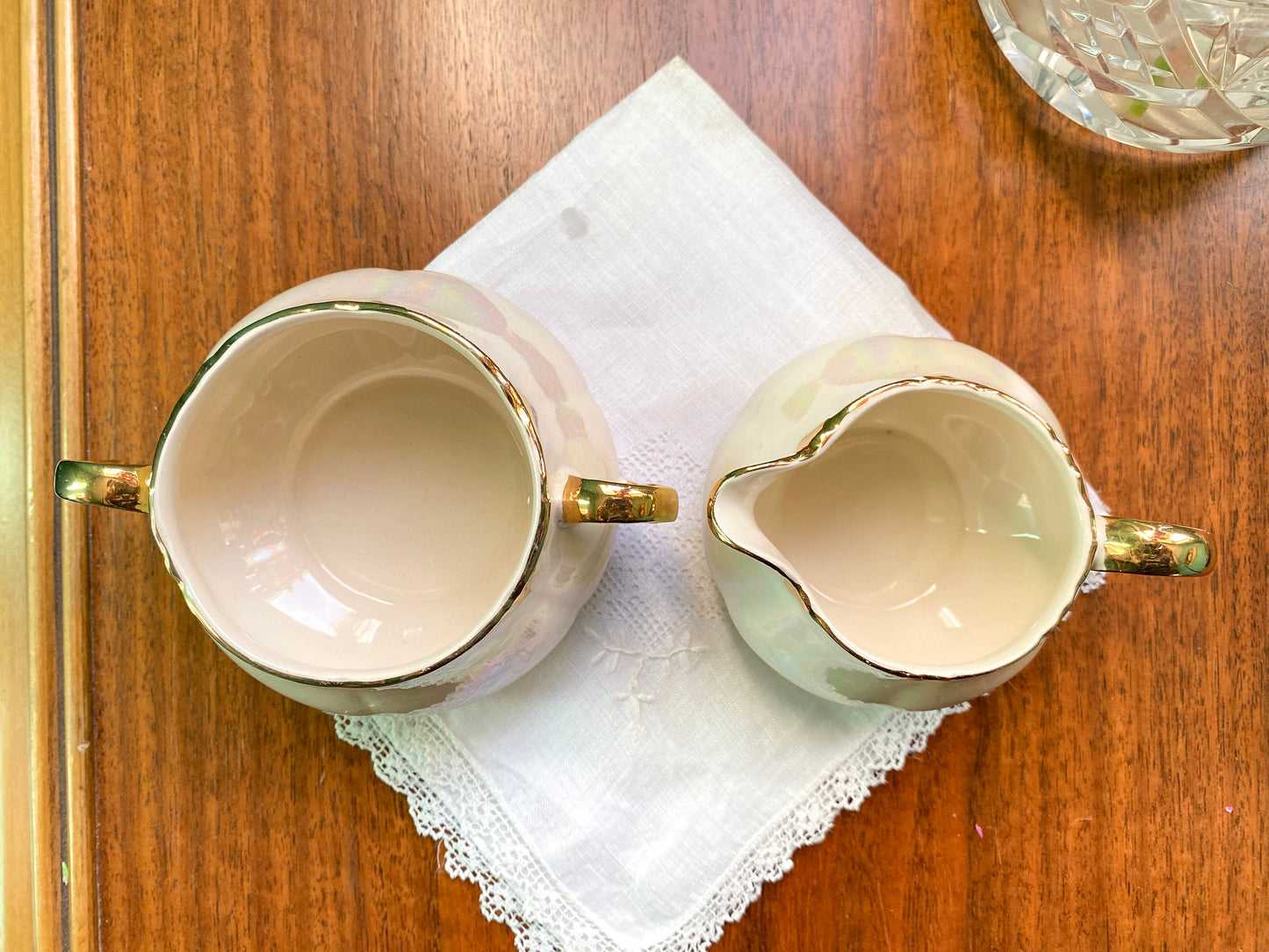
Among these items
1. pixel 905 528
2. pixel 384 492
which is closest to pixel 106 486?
pixel 384 492

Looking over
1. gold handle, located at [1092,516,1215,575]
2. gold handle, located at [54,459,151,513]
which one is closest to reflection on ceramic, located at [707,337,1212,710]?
gold handle, located at [1092,516,1215,575]

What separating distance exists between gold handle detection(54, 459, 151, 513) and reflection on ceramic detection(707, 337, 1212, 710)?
0.27 meters

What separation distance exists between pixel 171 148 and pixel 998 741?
0.65 metres

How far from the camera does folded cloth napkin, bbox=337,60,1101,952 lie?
51cm

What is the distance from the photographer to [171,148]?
545 millimetres

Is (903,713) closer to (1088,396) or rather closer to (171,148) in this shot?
(1088,396)

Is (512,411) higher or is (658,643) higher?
(512,411)

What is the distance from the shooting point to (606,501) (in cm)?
39

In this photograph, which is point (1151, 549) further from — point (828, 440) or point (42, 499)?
point (42, 499)

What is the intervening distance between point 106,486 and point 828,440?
0.34m

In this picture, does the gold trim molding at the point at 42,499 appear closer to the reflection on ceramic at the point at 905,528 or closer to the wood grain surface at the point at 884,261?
the wood grain surface at the point at 884,261

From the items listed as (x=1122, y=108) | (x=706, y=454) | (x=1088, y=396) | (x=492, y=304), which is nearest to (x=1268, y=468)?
(x=1088, y=396)

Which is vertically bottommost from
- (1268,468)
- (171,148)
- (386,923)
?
(386,923)

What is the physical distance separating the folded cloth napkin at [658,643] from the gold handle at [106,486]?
19cm
